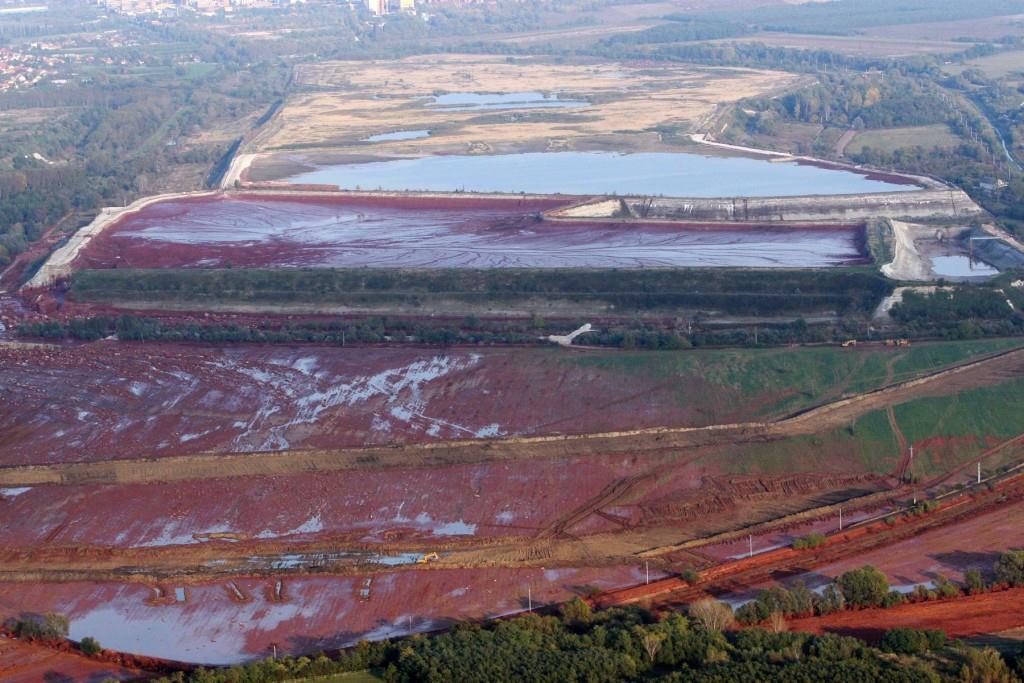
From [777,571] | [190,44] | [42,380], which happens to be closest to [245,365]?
[42,380]

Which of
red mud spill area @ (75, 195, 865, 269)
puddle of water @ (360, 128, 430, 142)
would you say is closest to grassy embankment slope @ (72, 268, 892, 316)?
red mud spill area @ (75, 195, 865, 269)

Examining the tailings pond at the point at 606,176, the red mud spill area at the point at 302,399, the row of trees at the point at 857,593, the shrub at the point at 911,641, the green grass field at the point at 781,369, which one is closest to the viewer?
the shrub at the point at 911,641

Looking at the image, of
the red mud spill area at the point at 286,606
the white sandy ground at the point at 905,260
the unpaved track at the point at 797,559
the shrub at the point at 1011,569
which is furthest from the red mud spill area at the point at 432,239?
the red mud spill area at the point at 286,606

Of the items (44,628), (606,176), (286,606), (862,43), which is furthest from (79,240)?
(862,43)

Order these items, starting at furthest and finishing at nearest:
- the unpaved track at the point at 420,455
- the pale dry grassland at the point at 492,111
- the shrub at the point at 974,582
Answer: the pale dry grassland at the point at 492,111
the unpaved track at the point at 420,455
the shrub at the point at 974,582

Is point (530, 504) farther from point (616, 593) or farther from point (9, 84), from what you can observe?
point (9, 84)

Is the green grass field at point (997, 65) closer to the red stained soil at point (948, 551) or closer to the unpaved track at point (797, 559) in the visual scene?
the unpaved track at point (797, 559)
